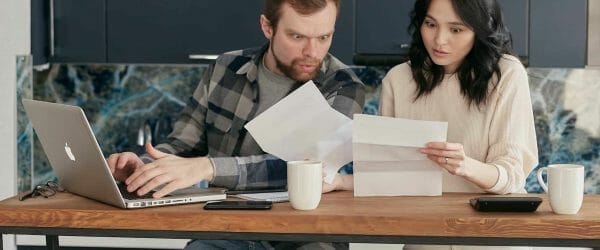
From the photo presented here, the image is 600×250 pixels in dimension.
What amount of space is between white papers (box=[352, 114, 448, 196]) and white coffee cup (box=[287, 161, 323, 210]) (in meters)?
0.19

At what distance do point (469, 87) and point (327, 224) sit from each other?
2.33 ft

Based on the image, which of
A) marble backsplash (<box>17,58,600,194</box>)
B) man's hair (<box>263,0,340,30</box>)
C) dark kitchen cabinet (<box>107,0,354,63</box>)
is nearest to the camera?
man's hair (<box>263,0,340,30</box>)

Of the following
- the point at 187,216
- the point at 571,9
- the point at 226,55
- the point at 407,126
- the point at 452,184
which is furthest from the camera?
the point at 571,9

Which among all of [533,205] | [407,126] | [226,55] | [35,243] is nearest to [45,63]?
[35,243]

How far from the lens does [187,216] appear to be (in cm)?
215

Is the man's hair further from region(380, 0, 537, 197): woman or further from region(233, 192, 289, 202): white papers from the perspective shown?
region(233, 192, 289, 202): white papers

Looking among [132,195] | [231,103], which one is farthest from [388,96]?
[132,195]

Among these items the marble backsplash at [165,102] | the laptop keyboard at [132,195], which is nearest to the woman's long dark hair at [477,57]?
the laptop keyboard at [132,195]

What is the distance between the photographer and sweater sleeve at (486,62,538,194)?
2.52m

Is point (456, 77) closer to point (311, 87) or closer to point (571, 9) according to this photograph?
point (311, 87)

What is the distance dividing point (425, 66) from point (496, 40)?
210mm

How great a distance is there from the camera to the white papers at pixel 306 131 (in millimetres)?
2422

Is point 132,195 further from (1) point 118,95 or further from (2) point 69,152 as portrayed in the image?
(1) point 118,95

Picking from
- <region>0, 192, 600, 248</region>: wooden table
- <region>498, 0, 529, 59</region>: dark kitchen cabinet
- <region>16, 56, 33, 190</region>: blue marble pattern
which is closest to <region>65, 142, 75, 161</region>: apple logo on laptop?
<region>0, 192, 600, 248</region>: wooden table
